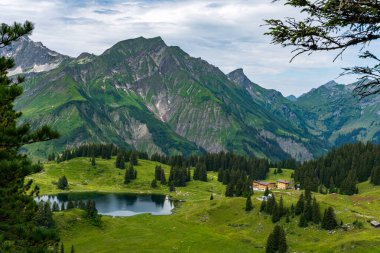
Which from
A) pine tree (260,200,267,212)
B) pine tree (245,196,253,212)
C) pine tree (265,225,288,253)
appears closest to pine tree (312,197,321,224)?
pine tree (260,200,267,212)

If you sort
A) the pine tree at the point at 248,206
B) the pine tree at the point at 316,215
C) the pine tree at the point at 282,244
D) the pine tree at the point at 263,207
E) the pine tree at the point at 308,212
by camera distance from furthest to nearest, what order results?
the pine tree at the point at 248,206 → the pine tree at the point at 263,207 → the pine tree at the point at 308,212 → the pine tree at the point at 316,215 → the pine tree at the point at 282,244

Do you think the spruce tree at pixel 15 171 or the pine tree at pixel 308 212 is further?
the pine tree at pixel 308 212

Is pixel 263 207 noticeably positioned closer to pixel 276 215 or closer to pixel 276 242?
pixel 276 215

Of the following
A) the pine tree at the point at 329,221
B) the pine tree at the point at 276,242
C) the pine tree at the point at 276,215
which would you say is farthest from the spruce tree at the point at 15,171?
the pine tree at the point at 276,215

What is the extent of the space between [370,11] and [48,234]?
81.5ft

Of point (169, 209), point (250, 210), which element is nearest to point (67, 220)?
point (250, 210)

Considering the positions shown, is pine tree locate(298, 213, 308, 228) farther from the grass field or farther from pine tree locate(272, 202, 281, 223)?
pine tree locate(272, 202, 281, 223)

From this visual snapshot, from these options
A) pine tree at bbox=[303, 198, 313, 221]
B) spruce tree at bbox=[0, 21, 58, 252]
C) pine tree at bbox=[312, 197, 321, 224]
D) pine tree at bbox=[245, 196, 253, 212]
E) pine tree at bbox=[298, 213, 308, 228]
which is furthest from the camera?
pine tree at bbox=[245, 196, 253, 212]

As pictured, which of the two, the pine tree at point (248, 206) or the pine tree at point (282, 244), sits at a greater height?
the pine tree at point (248, 206)

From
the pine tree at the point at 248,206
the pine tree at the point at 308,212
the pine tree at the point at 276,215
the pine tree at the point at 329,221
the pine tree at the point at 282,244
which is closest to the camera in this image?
the pine tree at the point at 282,244

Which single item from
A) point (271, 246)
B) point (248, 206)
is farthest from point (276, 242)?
point (248, 206)

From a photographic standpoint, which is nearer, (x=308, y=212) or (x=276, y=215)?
(x=308, y=212)

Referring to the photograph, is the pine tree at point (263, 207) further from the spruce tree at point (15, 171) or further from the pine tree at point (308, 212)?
the spruce tree at point (15, 171)

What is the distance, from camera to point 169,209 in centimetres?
19912
